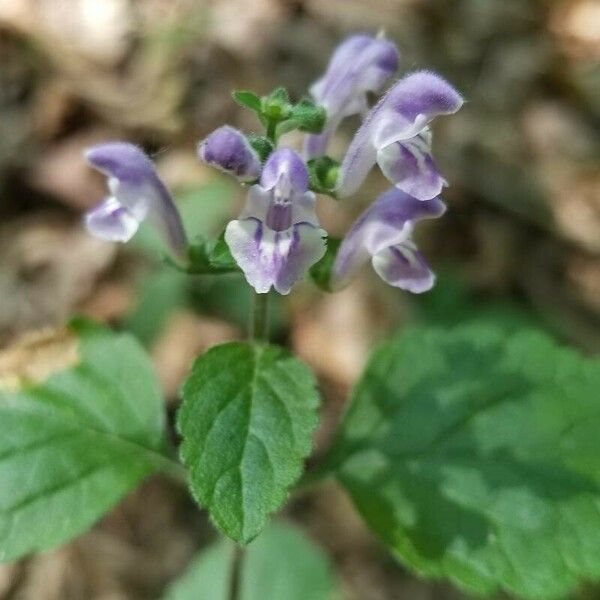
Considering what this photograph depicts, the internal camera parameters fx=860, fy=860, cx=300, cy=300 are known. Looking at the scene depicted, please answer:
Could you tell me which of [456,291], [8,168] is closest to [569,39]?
[456,291]

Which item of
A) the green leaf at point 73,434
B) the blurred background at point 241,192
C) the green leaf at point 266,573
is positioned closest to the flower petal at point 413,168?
the green leaf at point 73,434

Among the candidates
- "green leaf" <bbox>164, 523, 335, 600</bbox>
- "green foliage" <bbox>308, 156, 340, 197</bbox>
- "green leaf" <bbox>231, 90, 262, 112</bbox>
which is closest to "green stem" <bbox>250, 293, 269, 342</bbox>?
"green foliage" <bbox>308, 156, 340, 197</bbox>

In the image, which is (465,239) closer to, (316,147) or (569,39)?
(569,39)

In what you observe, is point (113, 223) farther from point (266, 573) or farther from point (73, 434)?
point (266, 573)

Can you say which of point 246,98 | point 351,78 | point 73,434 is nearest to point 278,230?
point 246,98

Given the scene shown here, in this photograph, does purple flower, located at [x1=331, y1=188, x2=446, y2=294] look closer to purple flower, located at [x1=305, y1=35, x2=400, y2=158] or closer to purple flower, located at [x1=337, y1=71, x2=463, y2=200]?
purple flower, located at [x1=337, y1=71, x2=463, y2=200]

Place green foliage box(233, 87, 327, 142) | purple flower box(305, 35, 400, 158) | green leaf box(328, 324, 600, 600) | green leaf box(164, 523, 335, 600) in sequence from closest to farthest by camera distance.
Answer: green foliage box(233, 87, 327, 142), green leaf box(328, 324, 600, 600), purple flower box(305, 35, 400, 158), green leaf box(164, 523, 335, 600)

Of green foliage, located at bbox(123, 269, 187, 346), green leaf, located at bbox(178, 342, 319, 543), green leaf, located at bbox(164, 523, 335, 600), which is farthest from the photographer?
green foliage, located at bbox(123, 269, 187, 346)
